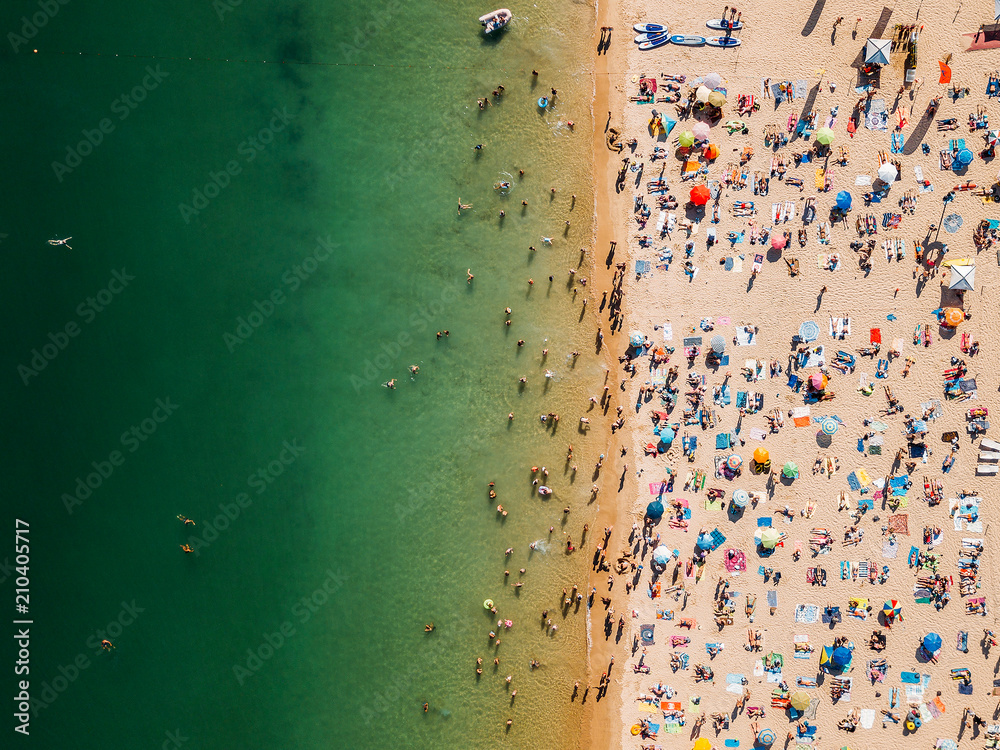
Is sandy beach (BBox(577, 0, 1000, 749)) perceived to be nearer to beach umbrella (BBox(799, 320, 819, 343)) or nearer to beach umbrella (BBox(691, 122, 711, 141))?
beach umbrella (BBox(799, 320, 819, 343))

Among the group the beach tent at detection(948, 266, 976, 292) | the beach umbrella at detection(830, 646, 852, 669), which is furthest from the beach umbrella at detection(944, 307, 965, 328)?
the beach umbrella at detection(830, 646, 852, 669)

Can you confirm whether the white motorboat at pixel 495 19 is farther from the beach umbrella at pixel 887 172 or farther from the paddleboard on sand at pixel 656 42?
the beach umbrella at pixel 887 172

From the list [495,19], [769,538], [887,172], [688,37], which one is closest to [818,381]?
[769,538]

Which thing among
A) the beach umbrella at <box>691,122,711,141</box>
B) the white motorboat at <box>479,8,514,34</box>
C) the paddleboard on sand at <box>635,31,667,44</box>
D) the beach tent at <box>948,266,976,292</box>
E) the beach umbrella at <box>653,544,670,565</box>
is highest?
the white motorboat at <box>479,8,514,34</box>

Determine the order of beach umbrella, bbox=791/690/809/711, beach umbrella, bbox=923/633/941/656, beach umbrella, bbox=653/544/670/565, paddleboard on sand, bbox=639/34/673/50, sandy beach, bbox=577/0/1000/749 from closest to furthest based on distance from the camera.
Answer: beach umbrella, bbox=791/690/809/711, beach umbrella, bbox=923/633/941/656, beach umbrella, bbox=653/544/670/565, sandy beach, bbox=577/0/1000/749, paddleboard on sand, bbox=639/34/673/50

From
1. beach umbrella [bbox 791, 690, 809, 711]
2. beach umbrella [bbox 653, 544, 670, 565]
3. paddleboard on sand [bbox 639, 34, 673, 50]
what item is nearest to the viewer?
beach umbrella [bbox 791, 690, 809, 711]

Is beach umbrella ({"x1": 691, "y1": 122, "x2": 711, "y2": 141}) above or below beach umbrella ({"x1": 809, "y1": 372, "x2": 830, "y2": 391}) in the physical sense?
above

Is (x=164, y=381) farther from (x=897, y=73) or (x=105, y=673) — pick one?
(x=897, y=73)
